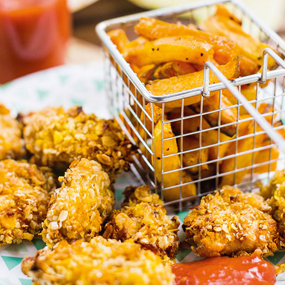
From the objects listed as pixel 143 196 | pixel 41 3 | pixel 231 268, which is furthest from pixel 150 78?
pixel 41 3

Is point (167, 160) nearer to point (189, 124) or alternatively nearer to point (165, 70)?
point (189, 124)

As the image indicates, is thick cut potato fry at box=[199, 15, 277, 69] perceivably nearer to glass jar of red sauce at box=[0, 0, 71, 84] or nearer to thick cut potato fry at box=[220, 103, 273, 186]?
thick cut potato fry at box=[220, 103, 273, 186]

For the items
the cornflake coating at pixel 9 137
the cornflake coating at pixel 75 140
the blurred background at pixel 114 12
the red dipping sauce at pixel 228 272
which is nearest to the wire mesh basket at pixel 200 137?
the cornflake coating at pixel 75 140

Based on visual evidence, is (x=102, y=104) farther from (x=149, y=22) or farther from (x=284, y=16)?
(x=284, y=16)

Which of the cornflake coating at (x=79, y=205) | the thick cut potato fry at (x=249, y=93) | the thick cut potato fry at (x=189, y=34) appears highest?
the thick cut potato fry at (x=189, y=34)

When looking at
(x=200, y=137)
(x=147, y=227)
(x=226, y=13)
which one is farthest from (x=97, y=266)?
(x=226, y=13)

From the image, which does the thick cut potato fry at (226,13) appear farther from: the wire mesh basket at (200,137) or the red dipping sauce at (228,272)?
the red dipping sauce at (228,272)
